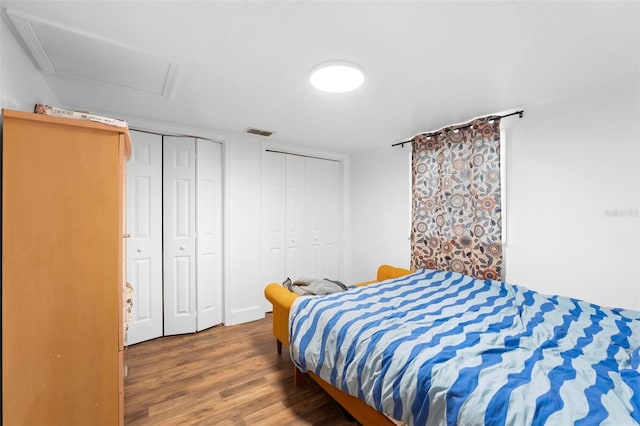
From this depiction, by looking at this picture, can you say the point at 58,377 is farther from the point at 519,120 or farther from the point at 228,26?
the point at 519,120

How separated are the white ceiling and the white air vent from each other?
0.04ft

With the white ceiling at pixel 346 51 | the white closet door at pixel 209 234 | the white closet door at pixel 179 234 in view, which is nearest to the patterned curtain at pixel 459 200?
the white ceiling at pixel 346 51

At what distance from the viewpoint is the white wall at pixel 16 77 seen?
1312mm

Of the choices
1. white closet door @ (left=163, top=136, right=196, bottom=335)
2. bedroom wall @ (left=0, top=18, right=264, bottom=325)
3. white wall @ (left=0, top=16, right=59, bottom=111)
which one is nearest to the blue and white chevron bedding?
bedroom wall @ (left=0, top=18, right=264, bottom=325)

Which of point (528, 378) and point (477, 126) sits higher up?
point (477, 126)

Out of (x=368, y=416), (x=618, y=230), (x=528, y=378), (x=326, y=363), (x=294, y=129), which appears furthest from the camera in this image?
(x=294, y=129)

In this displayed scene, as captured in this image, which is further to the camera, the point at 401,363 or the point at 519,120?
the point at 519,120

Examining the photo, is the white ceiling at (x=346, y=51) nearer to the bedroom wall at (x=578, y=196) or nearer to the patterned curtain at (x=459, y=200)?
the bedroom wall at (x=578, y=196)

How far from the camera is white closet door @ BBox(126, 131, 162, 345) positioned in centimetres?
273

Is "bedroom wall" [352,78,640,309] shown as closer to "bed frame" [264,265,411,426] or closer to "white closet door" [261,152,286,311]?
"bed frame" [264,265,411,426]

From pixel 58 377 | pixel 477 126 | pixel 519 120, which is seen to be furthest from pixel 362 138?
pixel 58 377

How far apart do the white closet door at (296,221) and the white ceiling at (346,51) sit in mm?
1409

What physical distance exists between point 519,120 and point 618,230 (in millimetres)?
1192

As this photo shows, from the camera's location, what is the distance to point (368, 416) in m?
1.51
